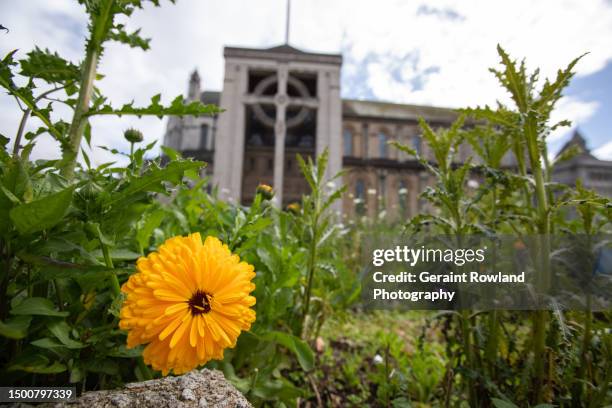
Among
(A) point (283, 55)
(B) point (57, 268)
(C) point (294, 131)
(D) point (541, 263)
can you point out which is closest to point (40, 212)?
(B) point (57, 268)

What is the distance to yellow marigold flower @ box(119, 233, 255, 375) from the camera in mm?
601

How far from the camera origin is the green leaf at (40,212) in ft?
1.75

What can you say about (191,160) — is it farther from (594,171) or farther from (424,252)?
(594,171)

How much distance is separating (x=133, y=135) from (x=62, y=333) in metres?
0.67

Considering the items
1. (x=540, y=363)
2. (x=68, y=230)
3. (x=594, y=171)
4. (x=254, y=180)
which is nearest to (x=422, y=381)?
(x=540, y=363)

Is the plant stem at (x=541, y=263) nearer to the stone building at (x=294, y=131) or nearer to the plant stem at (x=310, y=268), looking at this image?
the plant stem at (x=310, y=268)

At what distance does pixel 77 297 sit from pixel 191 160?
0.46m

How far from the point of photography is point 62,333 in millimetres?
665

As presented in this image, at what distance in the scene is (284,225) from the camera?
1453 millimetres

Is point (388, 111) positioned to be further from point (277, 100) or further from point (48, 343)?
point (48, 343)

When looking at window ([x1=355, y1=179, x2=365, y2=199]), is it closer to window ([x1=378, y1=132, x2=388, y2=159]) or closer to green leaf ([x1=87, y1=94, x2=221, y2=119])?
window ([x1=378, y1=132, x2=388, y2=159])

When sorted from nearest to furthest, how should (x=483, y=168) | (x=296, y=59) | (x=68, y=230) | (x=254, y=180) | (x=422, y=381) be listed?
(x=68, y=230)
(x=483, y=168)
(x=422, y=381)
(x=296, y=59)
(x=254, y=180)

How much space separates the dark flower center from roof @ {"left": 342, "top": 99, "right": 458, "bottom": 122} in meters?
18.4

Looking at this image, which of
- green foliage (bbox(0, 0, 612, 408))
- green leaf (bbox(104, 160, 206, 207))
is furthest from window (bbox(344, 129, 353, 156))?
green leaf (bbox(104, 160, 206, 207))
